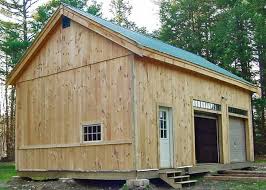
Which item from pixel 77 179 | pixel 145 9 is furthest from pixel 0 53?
pixel 77 179

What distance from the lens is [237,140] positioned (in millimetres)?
19688

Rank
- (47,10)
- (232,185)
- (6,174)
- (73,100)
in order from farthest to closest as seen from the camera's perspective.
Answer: (47,10) < (6,174) < (73,100) < (232,185)

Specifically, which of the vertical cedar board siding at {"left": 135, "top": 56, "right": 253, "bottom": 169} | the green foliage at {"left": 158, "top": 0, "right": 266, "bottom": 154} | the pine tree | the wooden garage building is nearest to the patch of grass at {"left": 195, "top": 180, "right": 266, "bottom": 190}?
the wooden garage building

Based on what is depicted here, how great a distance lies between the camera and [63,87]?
15.2 m

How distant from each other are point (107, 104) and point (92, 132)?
1.24 meters

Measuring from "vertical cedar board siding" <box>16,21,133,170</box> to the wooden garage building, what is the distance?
0.03 metres

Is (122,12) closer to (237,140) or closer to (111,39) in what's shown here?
(237,140)

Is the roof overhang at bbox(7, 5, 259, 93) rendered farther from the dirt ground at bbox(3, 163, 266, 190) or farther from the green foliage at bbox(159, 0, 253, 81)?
the green foliage at bbox(159, 0, 253, 81)

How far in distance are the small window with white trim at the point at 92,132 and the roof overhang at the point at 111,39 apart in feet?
9.66

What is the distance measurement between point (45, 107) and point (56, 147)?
1753 mm

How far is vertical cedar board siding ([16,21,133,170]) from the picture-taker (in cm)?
1307

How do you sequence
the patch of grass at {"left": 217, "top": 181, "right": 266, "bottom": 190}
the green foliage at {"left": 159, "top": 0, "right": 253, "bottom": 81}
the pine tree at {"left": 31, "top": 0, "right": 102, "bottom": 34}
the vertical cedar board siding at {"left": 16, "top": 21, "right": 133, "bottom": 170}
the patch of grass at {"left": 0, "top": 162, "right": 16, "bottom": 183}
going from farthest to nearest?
1. the green foliage at {"left": 159, "top": 0, "right": 253, "bottom": 81}
2. the pine tree at {"left": 31, "top": 0, "right": 102, "bottom": 34}
3. the patch of grass at {"left": 0, "top": 162, "right": 16, "bottom": 183}
4. the vertical cedar board siding at {"left": 16, "top": 21, "right": 133, "bottom": 170}
5. the patch of grass at {"left": 217, "top": 181, "right": 266, "bottom": 190}

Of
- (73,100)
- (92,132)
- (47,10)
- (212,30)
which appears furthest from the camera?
(212,30)

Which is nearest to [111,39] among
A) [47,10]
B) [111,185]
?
[111,185]
